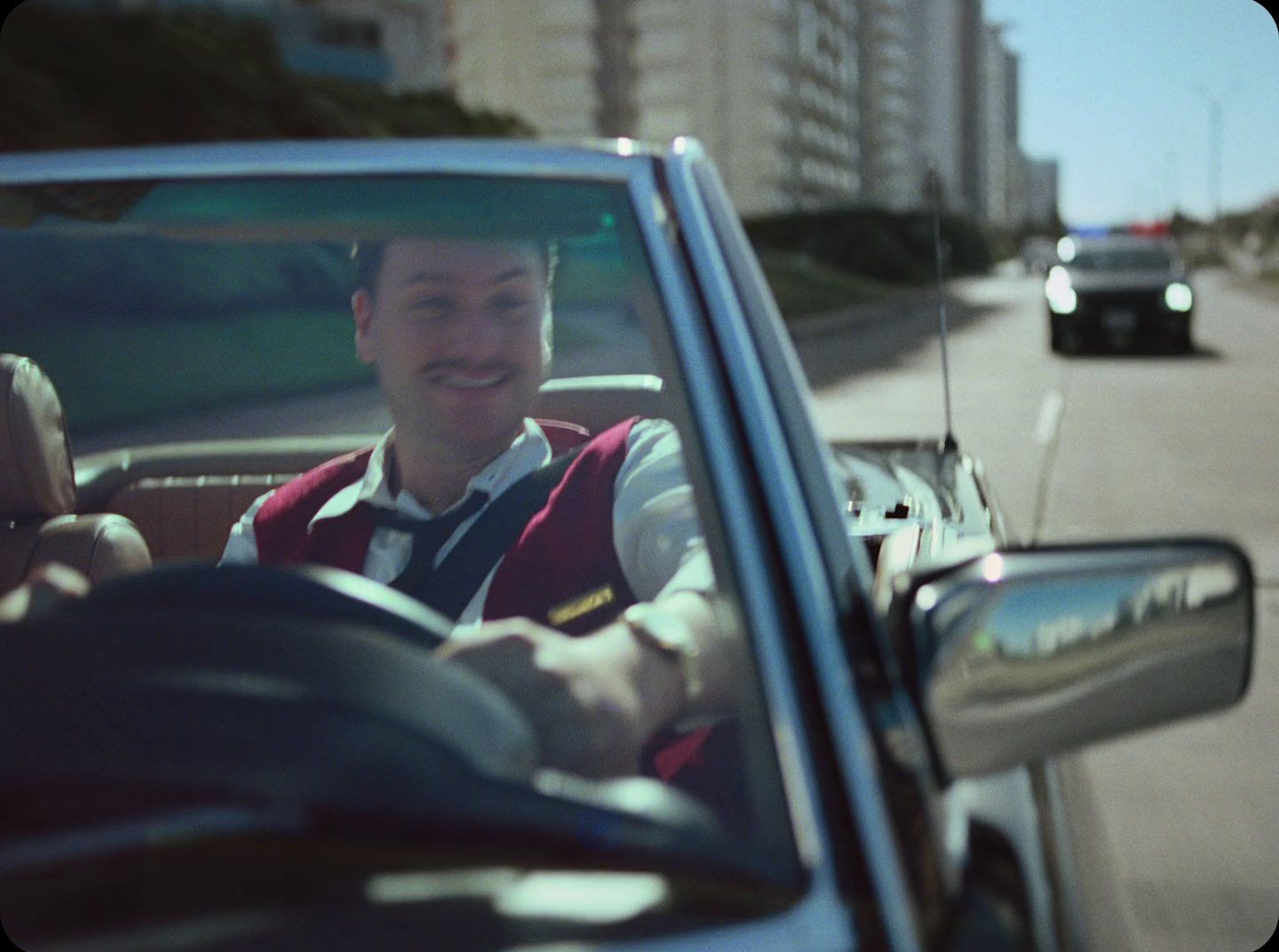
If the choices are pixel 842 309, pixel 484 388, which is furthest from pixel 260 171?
pixel 842 309

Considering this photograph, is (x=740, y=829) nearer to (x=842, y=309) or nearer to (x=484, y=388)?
(x=484, y=388)

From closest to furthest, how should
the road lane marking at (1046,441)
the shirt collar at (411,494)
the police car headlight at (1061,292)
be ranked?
the shirt collar at (411,494)
the road lane marking at (1046,441)
the police car headlight at (1061,292)

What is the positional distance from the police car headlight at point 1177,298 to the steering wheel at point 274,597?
68.4ft

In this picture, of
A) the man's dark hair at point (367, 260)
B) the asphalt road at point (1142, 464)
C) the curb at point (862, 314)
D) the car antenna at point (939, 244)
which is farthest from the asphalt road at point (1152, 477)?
the man's dark hair at point (367, 260)

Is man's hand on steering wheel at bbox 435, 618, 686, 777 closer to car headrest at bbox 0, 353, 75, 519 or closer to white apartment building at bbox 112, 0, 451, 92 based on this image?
car headrest at bbox 0, 353, 75, 519

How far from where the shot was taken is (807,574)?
4.00ft

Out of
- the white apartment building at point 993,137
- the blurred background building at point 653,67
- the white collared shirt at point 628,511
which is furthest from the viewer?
the white apartment building at point 993,137

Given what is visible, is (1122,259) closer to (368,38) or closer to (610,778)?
(610,778)

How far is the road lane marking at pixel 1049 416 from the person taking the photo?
11969 millimetres

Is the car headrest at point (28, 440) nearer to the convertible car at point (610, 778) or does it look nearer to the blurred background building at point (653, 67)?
the convertible car at point (610, 778)

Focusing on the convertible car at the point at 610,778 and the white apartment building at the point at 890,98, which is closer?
the convertible car at the point at 610,778

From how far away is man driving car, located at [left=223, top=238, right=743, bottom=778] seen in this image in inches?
50.9

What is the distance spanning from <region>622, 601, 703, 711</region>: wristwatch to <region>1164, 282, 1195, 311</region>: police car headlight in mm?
20605

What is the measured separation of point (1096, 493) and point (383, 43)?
152 feet
